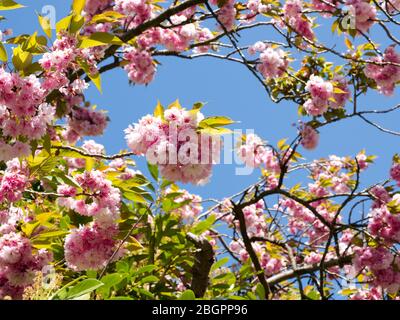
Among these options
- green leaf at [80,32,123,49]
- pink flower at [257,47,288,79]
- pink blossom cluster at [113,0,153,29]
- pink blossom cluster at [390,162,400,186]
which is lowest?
pink blossom cluster at [390,162,400,186]

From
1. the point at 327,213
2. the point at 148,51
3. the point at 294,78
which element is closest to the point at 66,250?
the point at 148,51

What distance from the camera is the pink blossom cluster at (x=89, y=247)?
299cm

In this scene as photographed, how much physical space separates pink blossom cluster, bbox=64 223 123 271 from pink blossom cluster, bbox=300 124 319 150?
3288 mm

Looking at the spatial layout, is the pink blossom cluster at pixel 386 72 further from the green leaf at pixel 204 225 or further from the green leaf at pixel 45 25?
the green leaf at pixel 45 25

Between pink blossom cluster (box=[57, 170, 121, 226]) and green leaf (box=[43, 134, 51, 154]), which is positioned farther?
pink blossom cluster (box=[57, 170, 121, 226])

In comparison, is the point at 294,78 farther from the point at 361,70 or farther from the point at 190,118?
the point at 190,118

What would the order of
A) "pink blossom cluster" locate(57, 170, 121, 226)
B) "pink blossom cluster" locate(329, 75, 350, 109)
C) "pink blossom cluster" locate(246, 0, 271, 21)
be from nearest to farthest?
1. "pink blossom cluster" locate(57, 170, 121, 226)
2. "pink blossom cluster" locate(246, 0, 271, 21)
3. "pink blossom cluster" locate(329, 75, 350, 109)

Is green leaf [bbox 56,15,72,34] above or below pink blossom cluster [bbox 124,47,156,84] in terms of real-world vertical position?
below

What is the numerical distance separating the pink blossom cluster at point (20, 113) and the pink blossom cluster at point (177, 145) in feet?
1.66

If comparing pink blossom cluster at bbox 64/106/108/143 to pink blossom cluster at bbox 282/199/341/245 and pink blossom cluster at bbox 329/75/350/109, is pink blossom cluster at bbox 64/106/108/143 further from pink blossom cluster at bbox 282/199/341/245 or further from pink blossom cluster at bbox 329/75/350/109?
pink blossom cluster at bbox 282/199/341/245

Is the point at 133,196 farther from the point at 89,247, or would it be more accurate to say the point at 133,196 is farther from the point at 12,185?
the point at 12,185

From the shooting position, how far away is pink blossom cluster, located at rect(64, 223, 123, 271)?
9.80 feet

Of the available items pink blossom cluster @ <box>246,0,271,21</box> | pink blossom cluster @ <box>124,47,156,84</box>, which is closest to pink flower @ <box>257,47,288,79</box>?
pink blossom cluster @ <box>246,0,271,21</box>

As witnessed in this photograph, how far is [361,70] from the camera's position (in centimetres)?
552
